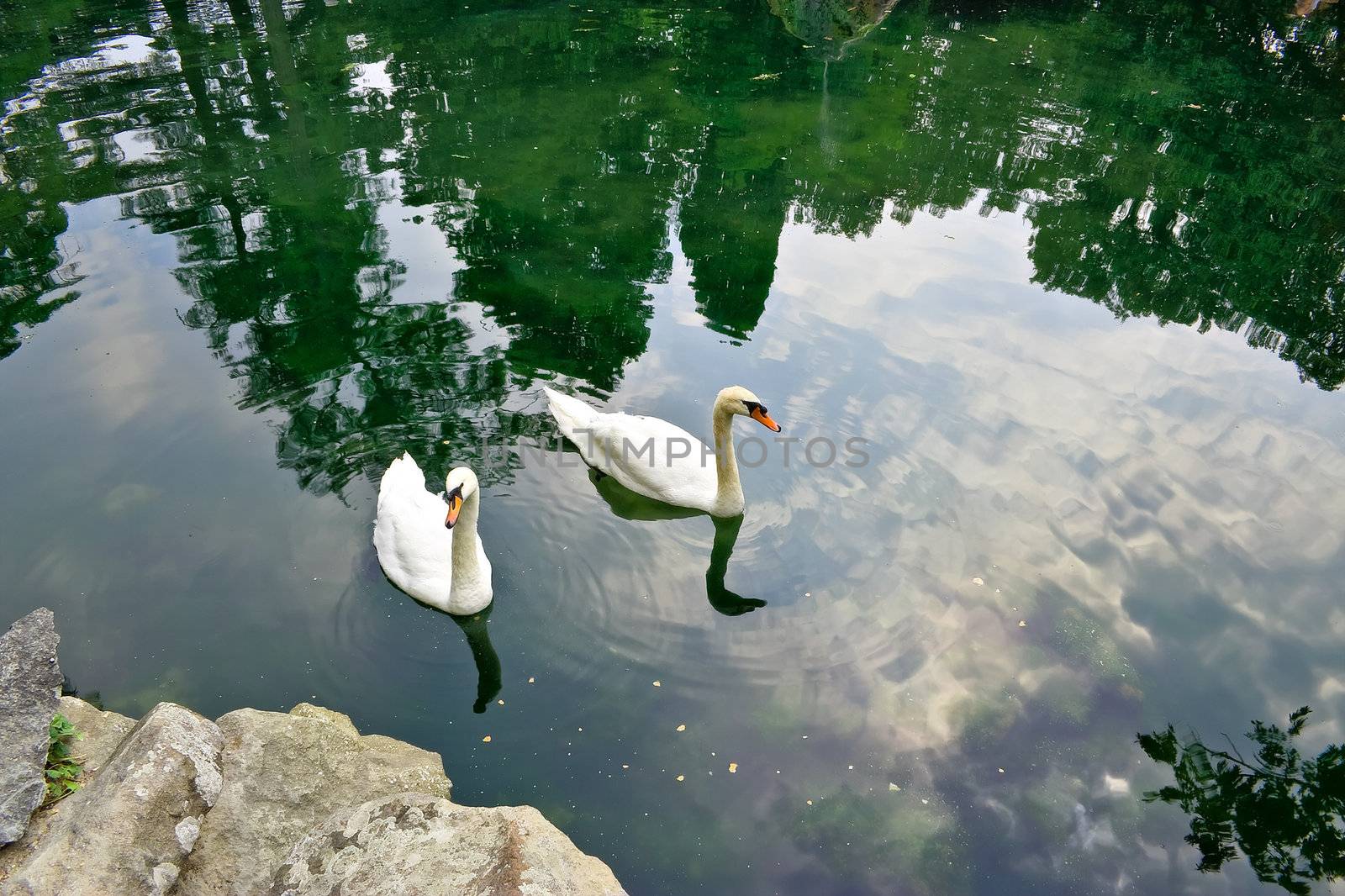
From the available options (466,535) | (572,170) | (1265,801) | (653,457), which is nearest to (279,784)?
(466,535)

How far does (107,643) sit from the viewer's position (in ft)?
18.3

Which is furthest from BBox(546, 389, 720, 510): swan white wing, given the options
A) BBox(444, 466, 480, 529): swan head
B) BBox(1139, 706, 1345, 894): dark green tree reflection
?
BBox(1139, 706, 1345, 894): dark green tree reflection

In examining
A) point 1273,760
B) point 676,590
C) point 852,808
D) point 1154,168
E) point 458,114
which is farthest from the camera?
point 458,114

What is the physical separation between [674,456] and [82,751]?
158 inches

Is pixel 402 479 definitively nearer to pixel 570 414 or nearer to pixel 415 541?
pixel 415 541

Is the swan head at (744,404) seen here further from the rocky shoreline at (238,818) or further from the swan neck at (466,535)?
the rocky shoreline at (238,818)

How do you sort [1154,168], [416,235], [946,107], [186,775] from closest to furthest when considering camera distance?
[186,775] < [416,235] < [1154,168] < [946,107]

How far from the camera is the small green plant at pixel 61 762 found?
13.5 ft

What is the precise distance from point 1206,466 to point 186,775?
747 centimetres

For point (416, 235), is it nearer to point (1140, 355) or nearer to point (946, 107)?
point (1140, 355)

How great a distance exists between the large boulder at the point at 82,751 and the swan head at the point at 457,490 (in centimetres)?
189

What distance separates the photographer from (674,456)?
6805mm

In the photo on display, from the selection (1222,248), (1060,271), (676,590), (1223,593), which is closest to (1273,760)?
(1223,593)

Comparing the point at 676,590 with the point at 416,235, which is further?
the point at 416,235
